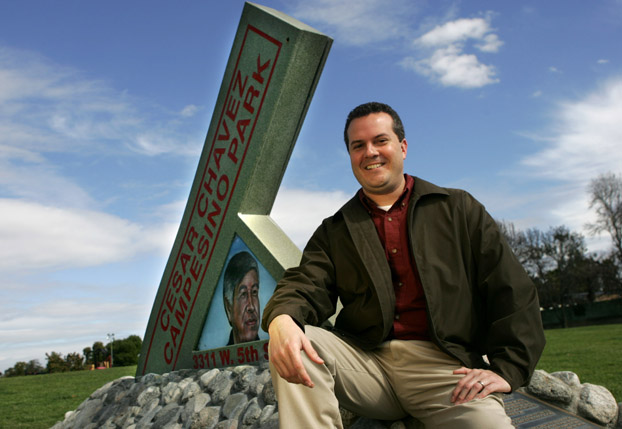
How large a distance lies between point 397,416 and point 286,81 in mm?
3130

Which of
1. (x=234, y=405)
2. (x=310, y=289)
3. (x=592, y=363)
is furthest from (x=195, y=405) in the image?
(x=592, y=363)

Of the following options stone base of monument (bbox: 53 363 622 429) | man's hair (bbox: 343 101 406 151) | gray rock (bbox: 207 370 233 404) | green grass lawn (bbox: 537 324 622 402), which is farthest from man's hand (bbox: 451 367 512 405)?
green grass lawn (bbox: 537 324 622 402)

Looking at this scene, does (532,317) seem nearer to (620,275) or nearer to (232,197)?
(232,197)

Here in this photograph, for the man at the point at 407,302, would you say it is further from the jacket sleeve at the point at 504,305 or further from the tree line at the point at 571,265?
the tree line at the point at 571,265

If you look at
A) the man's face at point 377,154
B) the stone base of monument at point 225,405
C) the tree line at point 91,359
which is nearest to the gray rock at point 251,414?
the stone base of monument at point 225,405

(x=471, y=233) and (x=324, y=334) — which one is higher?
(x=471, y=233)

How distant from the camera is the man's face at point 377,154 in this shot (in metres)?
2.69

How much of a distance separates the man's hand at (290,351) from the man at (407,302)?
0.01 metres

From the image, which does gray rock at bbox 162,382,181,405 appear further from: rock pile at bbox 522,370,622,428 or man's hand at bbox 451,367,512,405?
man's hand at bbox 451,367,512,405

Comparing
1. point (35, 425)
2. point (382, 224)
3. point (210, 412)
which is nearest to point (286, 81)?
point (382, 224)

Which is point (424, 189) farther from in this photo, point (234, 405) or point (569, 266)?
point (569, 266)

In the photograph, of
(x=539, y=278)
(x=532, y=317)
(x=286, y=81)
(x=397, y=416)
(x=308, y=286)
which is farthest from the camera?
(x=539, y=278)

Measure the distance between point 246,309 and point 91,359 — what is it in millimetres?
22853

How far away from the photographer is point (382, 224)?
8.73 ft
